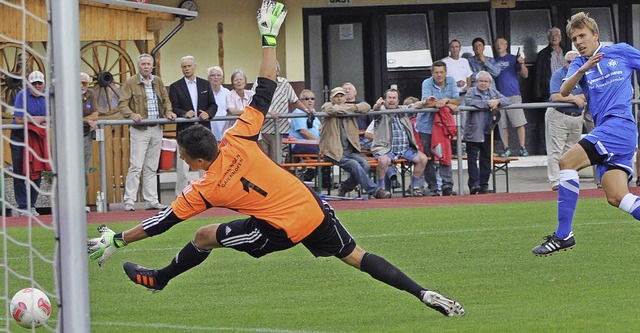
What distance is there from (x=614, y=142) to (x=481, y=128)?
24.8ft

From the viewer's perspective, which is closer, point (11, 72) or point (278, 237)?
point (278, 237)

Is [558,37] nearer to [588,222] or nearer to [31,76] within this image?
[588,222]

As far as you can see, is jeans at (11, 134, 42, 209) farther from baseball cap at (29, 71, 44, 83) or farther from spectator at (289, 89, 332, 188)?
spectator at (289, 89, 332, 188)

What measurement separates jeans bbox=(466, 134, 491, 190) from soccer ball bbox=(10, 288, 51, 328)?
10.8 m

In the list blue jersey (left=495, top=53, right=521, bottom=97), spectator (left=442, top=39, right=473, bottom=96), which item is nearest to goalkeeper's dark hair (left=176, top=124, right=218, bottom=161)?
spectator (left=442, top=39, right=473, bottom=96)

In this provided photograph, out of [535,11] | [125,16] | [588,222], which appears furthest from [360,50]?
[588,222]

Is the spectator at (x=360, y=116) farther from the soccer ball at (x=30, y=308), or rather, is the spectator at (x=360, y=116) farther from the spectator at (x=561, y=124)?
the soccer ball at (x=30, y=308)

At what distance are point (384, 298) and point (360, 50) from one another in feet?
48.0

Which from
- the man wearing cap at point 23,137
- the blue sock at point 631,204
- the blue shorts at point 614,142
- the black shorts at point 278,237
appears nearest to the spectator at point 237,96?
the man wearing cap at point 23,137

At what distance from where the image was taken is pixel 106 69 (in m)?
20.6

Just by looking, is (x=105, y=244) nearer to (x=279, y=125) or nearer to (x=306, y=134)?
(x=279, y=125)

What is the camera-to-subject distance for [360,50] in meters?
23.5

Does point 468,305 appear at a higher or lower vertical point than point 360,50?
lower

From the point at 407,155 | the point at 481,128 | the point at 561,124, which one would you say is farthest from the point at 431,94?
the point at 561,124
